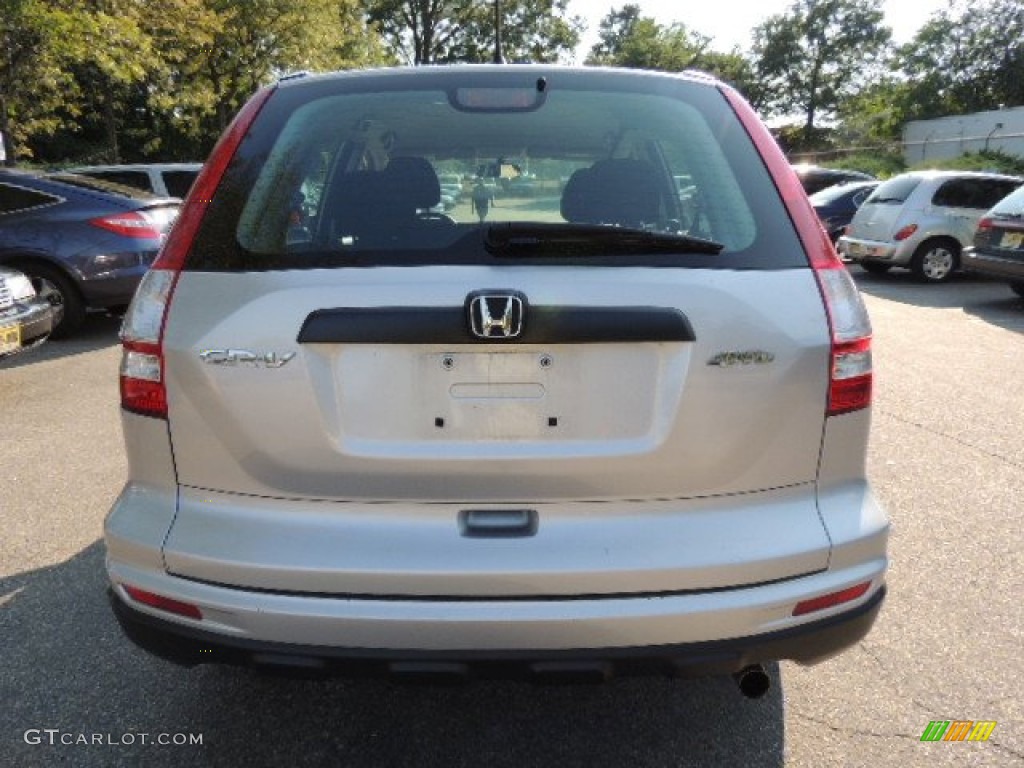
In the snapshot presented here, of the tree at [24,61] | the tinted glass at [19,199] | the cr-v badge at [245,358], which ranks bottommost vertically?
the tinted glass at [19,199]

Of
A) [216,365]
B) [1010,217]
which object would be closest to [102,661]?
[216,365]

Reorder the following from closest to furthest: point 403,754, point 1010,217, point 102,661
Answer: point 403,754 < point 102,661 < point 1010,217

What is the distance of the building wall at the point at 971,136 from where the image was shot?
31219mm

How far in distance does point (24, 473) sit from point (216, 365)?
3.26m

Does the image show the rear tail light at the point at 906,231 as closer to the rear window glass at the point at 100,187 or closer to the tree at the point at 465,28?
the rear window glass at the point at 100,187

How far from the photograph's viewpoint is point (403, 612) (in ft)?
5.72

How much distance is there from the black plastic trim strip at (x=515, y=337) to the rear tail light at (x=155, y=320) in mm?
385

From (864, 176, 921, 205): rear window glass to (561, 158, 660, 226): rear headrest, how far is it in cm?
1134

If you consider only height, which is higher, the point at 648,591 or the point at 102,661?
the point at 648,591

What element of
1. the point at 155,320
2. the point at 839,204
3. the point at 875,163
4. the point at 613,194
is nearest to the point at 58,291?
the point at 155,320

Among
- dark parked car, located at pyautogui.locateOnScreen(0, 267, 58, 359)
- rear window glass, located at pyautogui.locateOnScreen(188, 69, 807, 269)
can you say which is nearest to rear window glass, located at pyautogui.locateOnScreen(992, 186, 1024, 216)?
rear window glass, located at pyautogui.locateOnScreen(188, 69, 807, 269)

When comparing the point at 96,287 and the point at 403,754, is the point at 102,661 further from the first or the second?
the point at 96,287

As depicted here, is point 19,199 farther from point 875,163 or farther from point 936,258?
point 875,163

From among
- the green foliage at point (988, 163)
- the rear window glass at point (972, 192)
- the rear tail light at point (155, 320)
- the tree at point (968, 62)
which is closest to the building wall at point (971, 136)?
the green foliage at point (988, 163)
